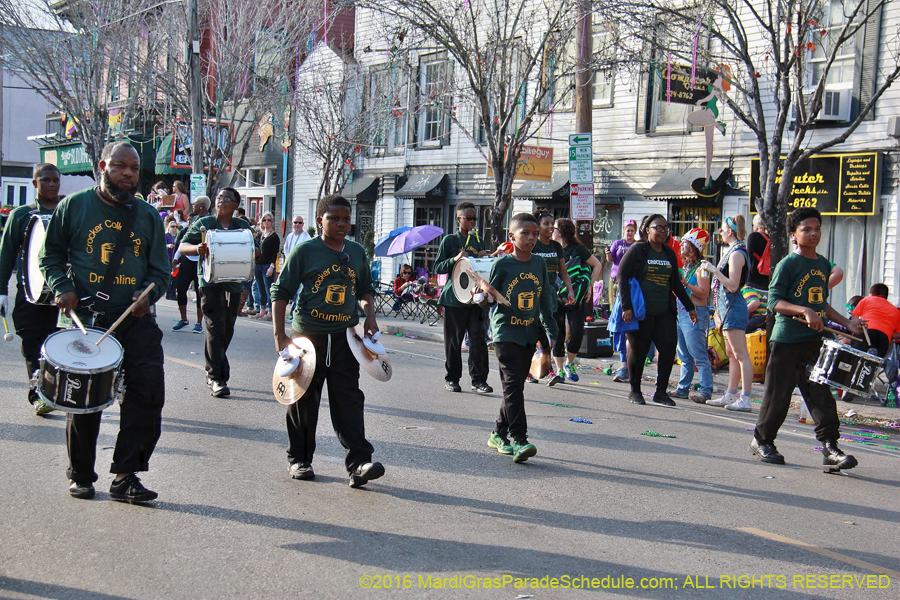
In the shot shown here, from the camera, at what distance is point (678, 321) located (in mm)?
10414

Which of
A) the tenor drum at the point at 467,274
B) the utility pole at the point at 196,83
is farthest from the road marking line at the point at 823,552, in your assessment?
the utility pole at the point at 196,83

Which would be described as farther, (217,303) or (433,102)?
(433,102)

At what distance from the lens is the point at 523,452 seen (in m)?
6.44

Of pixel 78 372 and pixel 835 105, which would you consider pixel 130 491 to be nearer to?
pixel 78 372

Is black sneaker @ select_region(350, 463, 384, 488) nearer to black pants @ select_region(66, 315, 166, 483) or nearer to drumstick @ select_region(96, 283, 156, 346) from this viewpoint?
black pants @ select_region(66, 315, 166, 483)

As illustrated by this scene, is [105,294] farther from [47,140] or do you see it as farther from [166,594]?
[47,140]

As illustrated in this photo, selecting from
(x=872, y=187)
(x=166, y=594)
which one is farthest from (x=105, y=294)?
(x=872, y=187)

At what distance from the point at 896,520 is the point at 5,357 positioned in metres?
9.22

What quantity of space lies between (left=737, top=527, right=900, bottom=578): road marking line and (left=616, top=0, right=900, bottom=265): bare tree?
21.7ft

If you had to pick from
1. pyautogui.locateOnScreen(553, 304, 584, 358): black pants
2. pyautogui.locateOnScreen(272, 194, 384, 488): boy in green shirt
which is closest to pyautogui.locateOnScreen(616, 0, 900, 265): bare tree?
pyautogui.locateOnScreen(553, 304, 584, 358): black pants

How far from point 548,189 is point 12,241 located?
568 inches

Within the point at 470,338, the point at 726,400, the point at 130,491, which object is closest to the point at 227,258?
the point at 470,338

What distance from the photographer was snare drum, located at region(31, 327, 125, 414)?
4758mm

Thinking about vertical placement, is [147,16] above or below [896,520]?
above
